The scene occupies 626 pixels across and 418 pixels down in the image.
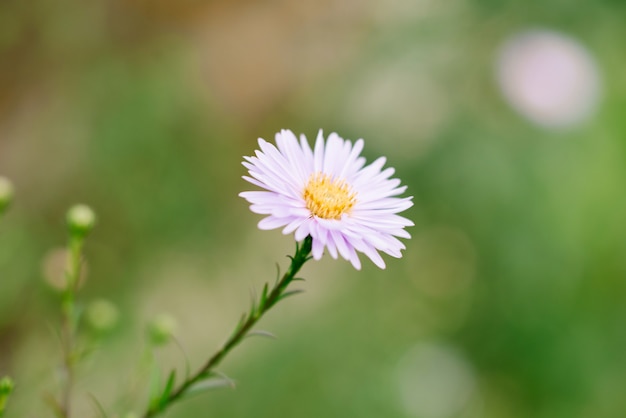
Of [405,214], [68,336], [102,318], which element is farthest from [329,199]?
[405,214]

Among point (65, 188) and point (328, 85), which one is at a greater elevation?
point (328, 85)

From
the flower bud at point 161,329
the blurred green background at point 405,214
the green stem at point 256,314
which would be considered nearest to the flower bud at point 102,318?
the flower bud at point 161,329

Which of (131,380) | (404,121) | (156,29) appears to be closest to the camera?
(131,380)

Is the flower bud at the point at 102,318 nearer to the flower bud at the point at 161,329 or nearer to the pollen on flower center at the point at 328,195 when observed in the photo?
the flower bud at the point at 161,329

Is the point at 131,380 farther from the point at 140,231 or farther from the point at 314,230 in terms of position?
the point at 140,231

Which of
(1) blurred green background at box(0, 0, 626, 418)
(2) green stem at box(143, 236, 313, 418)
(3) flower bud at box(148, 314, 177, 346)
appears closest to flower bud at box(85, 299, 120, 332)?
(3) flower bud at box(148, 314, 177, 346)

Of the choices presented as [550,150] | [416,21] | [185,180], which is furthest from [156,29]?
[550,150]

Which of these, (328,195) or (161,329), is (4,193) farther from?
(328,195)
